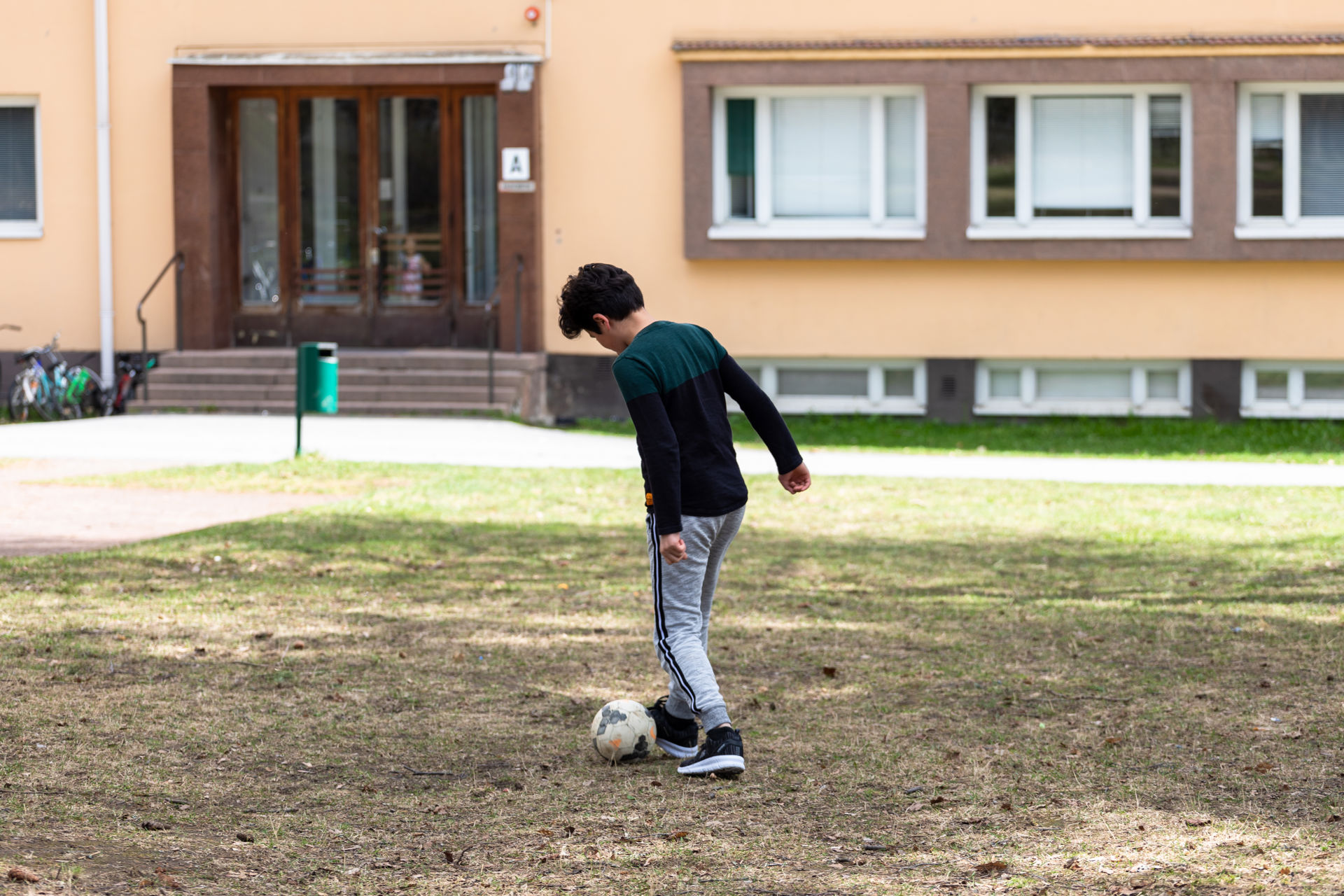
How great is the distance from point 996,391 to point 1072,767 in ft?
44.0

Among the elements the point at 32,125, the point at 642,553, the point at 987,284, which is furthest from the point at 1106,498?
the point at 32,125

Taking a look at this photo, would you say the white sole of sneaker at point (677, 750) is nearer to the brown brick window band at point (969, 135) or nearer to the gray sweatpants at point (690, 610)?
the gray sweatpants at point (690, 610)

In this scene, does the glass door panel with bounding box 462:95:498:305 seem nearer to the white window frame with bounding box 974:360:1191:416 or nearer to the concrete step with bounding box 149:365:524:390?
the concrete step with bounding box 149:365:524:390

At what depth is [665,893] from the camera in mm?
4082

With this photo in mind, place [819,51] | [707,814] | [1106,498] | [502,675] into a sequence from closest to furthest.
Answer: [707,814]
[502,675]
[1106,498]
[819,51]

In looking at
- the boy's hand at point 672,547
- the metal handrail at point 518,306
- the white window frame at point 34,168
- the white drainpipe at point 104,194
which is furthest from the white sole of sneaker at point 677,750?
the white window frame at point 34,168

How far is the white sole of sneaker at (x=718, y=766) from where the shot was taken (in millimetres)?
5141

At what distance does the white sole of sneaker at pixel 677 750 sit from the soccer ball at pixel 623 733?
92 mm

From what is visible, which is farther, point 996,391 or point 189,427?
point 996,391

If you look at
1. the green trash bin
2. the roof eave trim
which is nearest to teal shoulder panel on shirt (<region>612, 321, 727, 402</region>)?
the green trash bin

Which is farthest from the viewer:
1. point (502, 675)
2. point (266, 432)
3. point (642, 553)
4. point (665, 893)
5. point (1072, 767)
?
point (266, 432)

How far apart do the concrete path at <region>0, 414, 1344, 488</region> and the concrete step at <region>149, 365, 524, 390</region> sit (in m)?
1.11

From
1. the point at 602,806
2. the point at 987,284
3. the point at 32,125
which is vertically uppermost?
the point at 32,125

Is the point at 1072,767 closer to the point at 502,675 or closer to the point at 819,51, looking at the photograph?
the point at 502,675
